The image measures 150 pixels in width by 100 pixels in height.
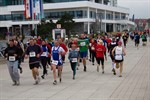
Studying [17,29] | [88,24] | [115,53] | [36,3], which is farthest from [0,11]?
[115,53]

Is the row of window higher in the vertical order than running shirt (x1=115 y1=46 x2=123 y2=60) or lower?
higher

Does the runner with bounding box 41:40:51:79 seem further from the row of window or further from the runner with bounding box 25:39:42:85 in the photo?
the row of window

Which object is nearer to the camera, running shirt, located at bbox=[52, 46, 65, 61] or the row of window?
running shirt, located at bbox=[52, 46, 65, 61]

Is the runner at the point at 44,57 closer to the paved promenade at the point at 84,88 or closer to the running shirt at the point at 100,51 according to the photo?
the paved promenade at the point at 84,88

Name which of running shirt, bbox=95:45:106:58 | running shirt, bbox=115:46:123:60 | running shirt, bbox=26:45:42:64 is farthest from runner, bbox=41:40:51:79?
running shirt, bbox=115:46:123:60

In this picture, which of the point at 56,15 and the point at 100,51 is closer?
the point at 100,51

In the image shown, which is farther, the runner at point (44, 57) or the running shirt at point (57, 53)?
the runner at point (44, 57)

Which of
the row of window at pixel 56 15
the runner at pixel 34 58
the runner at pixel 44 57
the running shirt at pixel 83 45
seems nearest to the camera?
the runner at pixel 34 58

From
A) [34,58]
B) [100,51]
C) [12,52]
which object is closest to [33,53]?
[34,58]

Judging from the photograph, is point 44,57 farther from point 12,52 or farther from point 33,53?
point 12,52

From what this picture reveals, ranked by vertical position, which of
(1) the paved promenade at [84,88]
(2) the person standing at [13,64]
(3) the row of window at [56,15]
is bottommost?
(1) the paved promenade at [84,88]

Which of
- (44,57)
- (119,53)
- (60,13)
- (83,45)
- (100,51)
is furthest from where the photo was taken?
(60,13)

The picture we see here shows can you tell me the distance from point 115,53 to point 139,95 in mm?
5241

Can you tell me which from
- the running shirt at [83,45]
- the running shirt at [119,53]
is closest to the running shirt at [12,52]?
the running shirt at [119,53]
